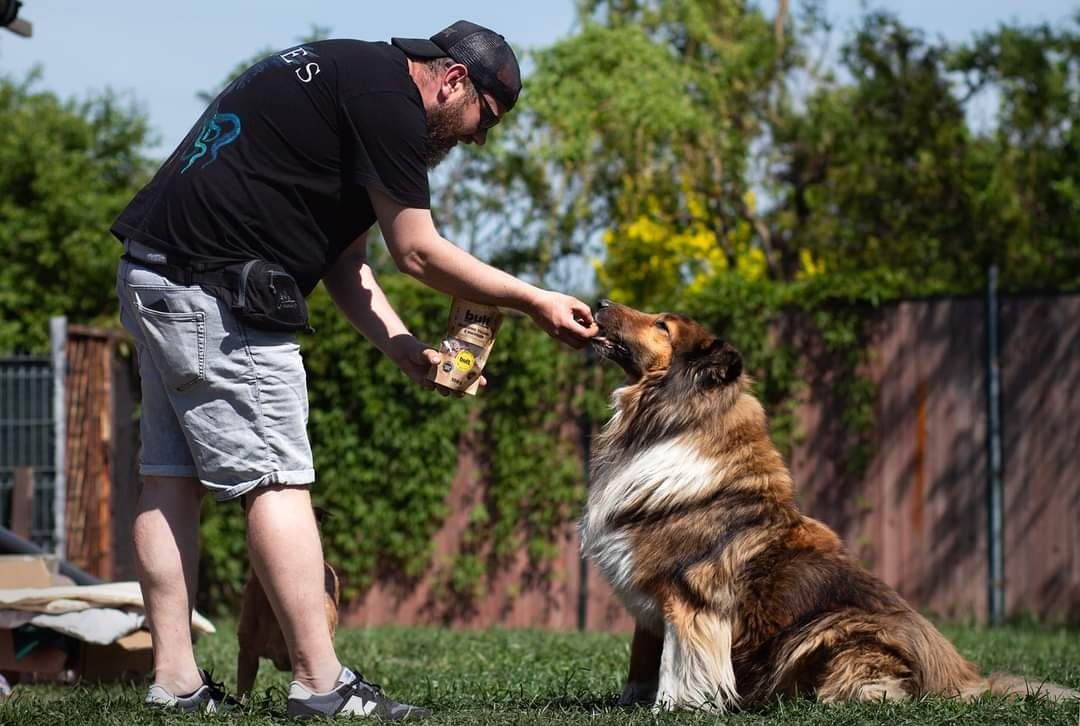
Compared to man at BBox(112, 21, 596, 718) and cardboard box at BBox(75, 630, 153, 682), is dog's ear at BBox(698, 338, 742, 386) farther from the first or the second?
cardboard box at BBox(75, 630, 153, 682)

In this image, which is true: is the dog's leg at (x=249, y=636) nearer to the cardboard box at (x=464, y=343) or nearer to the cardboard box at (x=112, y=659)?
the cardboard box at (x=464, y=343)

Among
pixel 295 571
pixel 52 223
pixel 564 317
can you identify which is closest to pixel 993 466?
pixel 564 317

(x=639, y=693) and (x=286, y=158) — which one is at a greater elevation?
(x=286, y=158)

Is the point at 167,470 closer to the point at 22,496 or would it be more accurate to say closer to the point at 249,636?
the point at 249,636

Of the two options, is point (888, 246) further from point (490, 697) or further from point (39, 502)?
point (490, 697)

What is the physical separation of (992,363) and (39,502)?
7217 mm

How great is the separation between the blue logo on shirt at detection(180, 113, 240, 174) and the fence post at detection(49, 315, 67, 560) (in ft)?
20.0

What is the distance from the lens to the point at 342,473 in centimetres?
964

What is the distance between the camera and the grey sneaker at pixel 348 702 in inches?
138

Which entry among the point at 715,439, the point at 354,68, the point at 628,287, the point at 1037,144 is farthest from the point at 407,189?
the point at 1037,144

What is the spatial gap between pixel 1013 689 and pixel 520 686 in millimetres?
1776

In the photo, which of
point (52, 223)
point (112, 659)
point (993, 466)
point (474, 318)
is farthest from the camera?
point (52, 223)

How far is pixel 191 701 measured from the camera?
367cm

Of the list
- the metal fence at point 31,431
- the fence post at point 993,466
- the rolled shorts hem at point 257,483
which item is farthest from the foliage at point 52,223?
the rolled shorts hem at point 257,483
